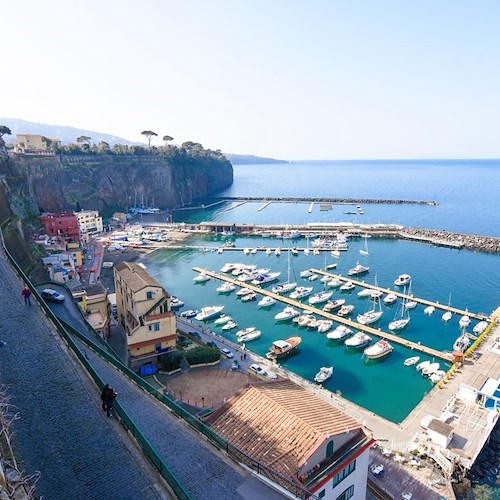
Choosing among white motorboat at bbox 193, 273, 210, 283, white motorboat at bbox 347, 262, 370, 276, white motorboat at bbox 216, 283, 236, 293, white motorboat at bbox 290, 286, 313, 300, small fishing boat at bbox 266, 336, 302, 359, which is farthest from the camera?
white motorboat at bbox 347, 262, 370, 276

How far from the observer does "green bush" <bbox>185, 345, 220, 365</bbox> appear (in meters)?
30.5

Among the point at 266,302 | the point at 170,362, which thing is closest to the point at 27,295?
the point at 170,362

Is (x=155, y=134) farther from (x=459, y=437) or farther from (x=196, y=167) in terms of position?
(x=459, y=437)

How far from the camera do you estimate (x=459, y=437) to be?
974 inches

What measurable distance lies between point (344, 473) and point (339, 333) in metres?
26.2

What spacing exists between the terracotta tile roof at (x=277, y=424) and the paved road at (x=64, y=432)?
4.39 metres

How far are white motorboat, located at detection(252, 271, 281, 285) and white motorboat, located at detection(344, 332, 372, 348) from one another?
18664 mm

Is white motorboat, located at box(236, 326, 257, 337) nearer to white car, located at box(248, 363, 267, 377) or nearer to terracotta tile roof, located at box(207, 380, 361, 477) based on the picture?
white car, located at box(248, 363, 267, 377)

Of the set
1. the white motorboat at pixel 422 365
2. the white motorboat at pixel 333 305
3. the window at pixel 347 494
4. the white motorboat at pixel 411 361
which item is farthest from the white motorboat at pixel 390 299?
the window at pixel 347 494

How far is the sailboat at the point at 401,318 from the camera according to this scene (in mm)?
42125

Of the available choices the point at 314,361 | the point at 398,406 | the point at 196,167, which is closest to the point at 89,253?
the point at 314,361

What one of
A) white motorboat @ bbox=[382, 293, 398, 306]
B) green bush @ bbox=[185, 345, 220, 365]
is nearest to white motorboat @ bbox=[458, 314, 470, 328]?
white motorboat @ bbox=[382, 293, 398, 306]

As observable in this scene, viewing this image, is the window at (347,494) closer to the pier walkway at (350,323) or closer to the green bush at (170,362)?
the green bush at (170,362)

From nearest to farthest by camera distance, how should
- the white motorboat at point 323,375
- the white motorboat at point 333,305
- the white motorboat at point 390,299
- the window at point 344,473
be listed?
the window at point 344,473 → the white motorboat at point 323,375 → the white motorboat at point 333,305 → the white motorboat at point 390,299
